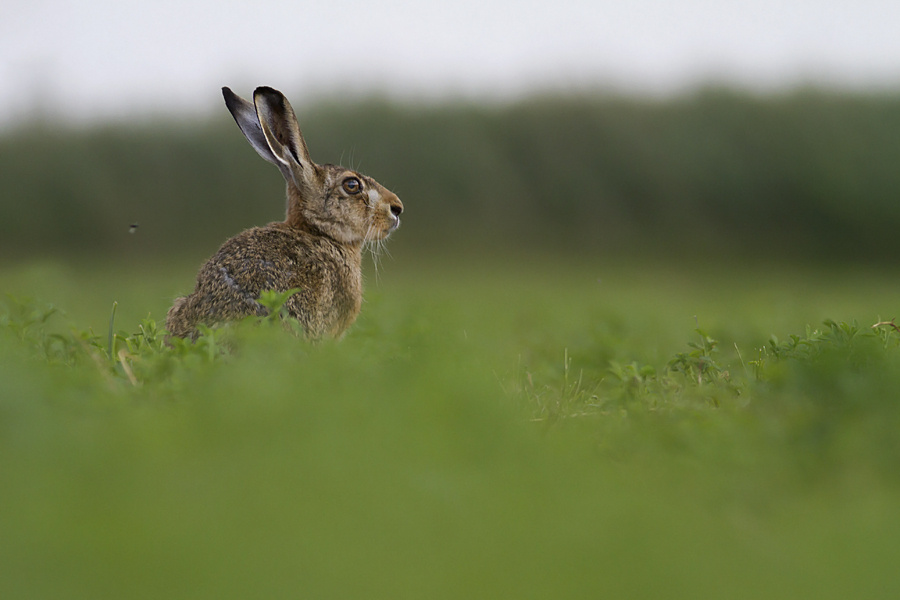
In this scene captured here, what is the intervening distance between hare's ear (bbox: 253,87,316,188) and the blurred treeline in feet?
32.0

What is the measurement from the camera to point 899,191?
15336 mm

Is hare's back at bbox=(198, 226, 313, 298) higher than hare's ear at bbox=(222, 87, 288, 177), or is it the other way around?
hare's ear at bbox=(222, 87, 288, 177)

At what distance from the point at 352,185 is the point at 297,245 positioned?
0.97 metres

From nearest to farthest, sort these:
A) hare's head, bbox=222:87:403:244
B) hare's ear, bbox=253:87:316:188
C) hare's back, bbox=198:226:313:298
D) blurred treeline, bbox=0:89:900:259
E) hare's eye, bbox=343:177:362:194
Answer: hare's back, bbox=198:226:313:298 → hare's ear, bbox=253:87:316:188 → hare's head, bbox=222:87:403:244 → hare's eye, bbox=343:177:362:194 → blurred treeline, bbox=0:89:900:259

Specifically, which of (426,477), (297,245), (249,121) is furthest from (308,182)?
(426,477)

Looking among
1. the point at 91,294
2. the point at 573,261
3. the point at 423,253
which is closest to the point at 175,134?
the point at 423,253

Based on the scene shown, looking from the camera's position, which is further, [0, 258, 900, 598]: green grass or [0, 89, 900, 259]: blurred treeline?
[0, 89, 900, 259]: blurred treeline

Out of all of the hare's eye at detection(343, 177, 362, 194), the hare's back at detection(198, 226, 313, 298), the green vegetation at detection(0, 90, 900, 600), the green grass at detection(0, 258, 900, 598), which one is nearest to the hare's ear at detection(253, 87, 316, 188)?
the hare's eye at detection(343, 177, 362, 194)

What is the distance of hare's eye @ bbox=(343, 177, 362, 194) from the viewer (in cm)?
566

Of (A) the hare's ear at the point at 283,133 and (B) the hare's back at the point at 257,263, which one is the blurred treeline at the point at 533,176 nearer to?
(A) the hare's ear at the point at 283,133

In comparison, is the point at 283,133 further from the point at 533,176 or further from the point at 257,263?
the point at 533,176

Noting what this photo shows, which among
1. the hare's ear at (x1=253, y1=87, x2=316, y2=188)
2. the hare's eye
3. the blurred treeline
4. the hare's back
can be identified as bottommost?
the blurred treeline

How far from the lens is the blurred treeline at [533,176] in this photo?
607 inches

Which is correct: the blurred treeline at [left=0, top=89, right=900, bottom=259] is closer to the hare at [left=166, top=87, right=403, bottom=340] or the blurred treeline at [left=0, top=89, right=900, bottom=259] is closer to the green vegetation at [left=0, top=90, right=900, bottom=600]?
the green vegetation at [left=0, top=90, right=900, bottom=600]
